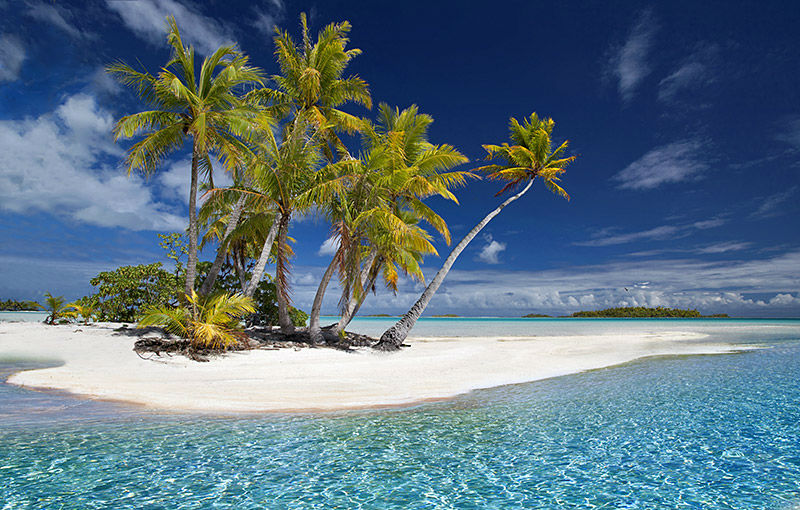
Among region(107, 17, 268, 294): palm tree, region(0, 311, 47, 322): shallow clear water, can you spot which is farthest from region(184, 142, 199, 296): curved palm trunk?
region(0, 311, 47, 322): shallow clear water

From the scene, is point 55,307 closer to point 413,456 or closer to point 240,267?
point 240,267

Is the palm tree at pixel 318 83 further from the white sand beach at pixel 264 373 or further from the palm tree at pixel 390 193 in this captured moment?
the white sand beach at pixel 264 373

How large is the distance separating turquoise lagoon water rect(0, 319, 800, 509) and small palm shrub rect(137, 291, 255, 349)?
3.78 metres

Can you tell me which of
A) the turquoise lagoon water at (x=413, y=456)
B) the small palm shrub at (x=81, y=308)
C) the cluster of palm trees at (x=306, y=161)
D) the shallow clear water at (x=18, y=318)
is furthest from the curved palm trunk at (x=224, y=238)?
the shallow clear water at (x=18, y=318)

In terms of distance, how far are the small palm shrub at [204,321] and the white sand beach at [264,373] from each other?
598 millimetres

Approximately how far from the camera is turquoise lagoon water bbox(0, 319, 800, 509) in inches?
158

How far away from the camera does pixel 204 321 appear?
472 inches

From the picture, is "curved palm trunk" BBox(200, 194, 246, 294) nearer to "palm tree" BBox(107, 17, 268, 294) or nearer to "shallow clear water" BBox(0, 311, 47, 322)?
"palm tree" BBox(107, 17, 268, 294)

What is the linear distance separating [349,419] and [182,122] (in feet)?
39.2

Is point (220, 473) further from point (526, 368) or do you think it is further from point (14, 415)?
point (526, 368)

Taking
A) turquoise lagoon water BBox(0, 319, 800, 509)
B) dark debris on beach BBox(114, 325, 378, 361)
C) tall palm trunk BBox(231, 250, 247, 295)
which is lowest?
turquoise lagoon water BBox(0, 319, 800, 509)

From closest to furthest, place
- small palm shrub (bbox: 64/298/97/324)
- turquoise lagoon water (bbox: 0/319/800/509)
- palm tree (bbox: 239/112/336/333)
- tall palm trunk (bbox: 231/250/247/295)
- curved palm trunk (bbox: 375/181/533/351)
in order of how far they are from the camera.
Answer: turquoise lagoon water (bbox: 0/319/800/509) < palm tree (bbox: 239/112/336/333) < curved palm trunk (bbox: 375/181/533/351) < small palm shrub (bbox: 64/298/97/324) < tall palm trunk (bbox: 231/250/247/295)

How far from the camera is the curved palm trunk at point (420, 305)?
15.4 metres

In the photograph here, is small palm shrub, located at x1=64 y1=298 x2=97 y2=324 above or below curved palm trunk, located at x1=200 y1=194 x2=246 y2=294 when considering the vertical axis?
below
